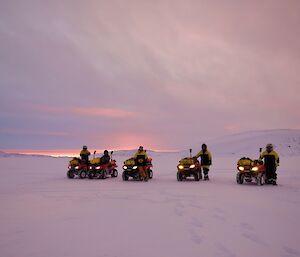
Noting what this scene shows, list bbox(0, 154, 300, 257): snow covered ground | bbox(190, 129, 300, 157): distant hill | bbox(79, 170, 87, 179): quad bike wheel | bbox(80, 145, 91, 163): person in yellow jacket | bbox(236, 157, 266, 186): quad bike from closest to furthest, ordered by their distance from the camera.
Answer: bbox(0, 154, 300, 257): snow covered ground, bbox(236, 157, 266, 186): quad bike, bbox(79, 170, 87, 179): quad bike wheel, bbox(80, 145, 91, 163): person in yellow jacket, bbox(190, 129, 300, 157): distant hill

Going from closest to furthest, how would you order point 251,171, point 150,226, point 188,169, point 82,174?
point 150,226 → point 251,171 → point 188,169 → point 82,174

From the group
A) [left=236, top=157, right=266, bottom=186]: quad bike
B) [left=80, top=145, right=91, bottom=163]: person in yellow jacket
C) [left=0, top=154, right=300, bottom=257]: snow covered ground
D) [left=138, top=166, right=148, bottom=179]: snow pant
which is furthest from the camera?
[left=80, top=145, right=91, bottom=163]: person in yellow jacket

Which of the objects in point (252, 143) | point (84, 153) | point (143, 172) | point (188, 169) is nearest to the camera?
point (188, 169)

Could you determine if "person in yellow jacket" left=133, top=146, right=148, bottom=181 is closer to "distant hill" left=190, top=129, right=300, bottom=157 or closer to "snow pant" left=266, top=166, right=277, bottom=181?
"snow pant" left=266, top=166, right=277, bottom=181

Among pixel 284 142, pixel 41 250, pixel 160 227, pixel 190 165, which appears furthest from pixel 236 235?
pixel 284 142

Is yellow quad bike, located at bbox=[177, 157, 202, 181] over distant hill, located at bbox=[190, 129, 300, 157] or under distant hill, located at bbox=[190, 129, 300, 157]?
under

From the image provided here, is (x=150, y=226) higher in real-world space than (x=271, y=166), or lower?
lower

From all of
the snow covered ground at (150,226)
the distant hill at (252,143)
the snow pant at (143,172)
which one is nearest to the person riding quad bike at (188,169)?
the snow pant at (143,172)

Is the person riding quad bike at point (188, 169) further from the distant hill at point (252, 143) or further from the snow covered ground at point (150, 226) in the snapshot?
the distant hill at point (252, 143)

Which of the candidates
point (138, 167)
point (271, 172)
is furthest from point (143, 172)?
point (271, 172)

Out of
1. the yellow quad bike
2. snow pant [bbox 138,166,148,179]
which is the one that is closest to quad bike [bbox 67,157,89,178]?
snow pant [bbox 138,166,148,179]

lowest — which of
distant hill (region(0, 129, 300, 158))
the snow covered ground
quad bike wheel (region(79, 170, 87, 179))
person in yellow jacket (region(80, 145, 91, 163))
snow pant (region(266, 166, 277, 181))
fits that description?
the snow covered ground

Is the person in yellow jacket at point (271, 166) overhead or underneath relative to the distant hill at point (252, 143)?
underneath

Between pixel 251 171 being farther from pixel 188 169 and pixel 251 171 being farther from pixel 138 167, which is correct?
pixel 138 167
